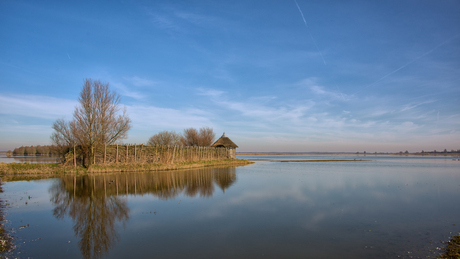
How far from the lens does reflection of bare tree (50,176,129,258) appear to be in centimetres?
604

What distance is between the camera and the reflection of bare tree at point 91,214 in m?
6.04

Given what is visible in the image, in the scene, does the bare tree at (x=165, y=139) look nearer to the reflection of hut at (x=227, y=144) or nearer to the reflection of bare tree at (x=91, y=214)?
the reflection of hut at (x=227, y=144)

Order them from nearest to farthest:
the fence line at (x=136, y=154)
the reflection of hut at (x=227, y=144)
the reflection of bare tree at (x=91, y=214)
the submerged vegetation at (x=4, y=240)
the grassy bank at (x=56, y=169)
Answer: the submerged vegetation at (x=4, y=240) < the reflection of bare tree at (x=91, y=214) < the grassy bank at (x=56, y=169) < the fence line at (x=136, y=154) < the reflection of hut at (x=227, y=144)

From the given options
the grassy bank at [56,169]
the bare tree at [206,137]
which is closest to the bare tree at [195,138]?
the bare tree at [206,137]

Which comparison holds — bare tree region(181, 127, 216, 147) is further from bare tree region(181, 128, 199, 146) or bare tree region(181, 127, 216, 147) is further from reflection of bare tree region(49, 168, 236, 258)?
reflection of bare tree region(49, 168, 236, 258)

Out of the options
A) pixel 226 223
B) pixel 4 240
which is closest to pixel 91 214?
pixel 4 240

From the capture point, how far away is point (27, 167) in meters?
20.9

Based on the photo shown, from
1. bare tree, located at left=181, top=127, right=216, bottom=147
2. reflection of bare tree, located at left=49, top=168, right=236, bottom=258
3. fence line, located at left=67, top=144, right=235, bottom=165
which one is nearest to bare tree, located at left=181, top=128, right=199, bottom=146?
bare tree, located at left=181, top=127, right=216, bottom=147

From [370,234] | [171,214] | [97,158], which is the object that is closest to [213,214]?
[171,214]

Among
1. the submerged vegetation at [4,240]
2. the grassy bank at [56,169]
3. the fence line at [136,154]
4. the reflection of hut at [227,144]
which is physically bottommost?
the submerged vegetation at [4,240]

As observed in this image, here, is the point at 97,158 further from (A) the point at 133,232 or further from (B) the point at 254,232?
(B) the point at 254,232

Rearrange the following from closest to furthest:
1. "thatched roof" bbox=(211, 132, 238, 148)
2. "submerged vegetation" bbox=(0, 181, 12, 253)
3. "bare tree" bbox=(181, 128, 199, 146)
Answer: "submerged vegetation" bbox=(0, 181, 12, 253) → "thatched roof" bbox=(211, 132, 238, 148) → "bare tree" bbox=(181, 128, 199, 146)

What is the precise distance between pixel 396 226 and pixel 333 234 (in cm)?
235

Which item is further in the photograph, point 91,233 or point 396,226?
point 396,226
